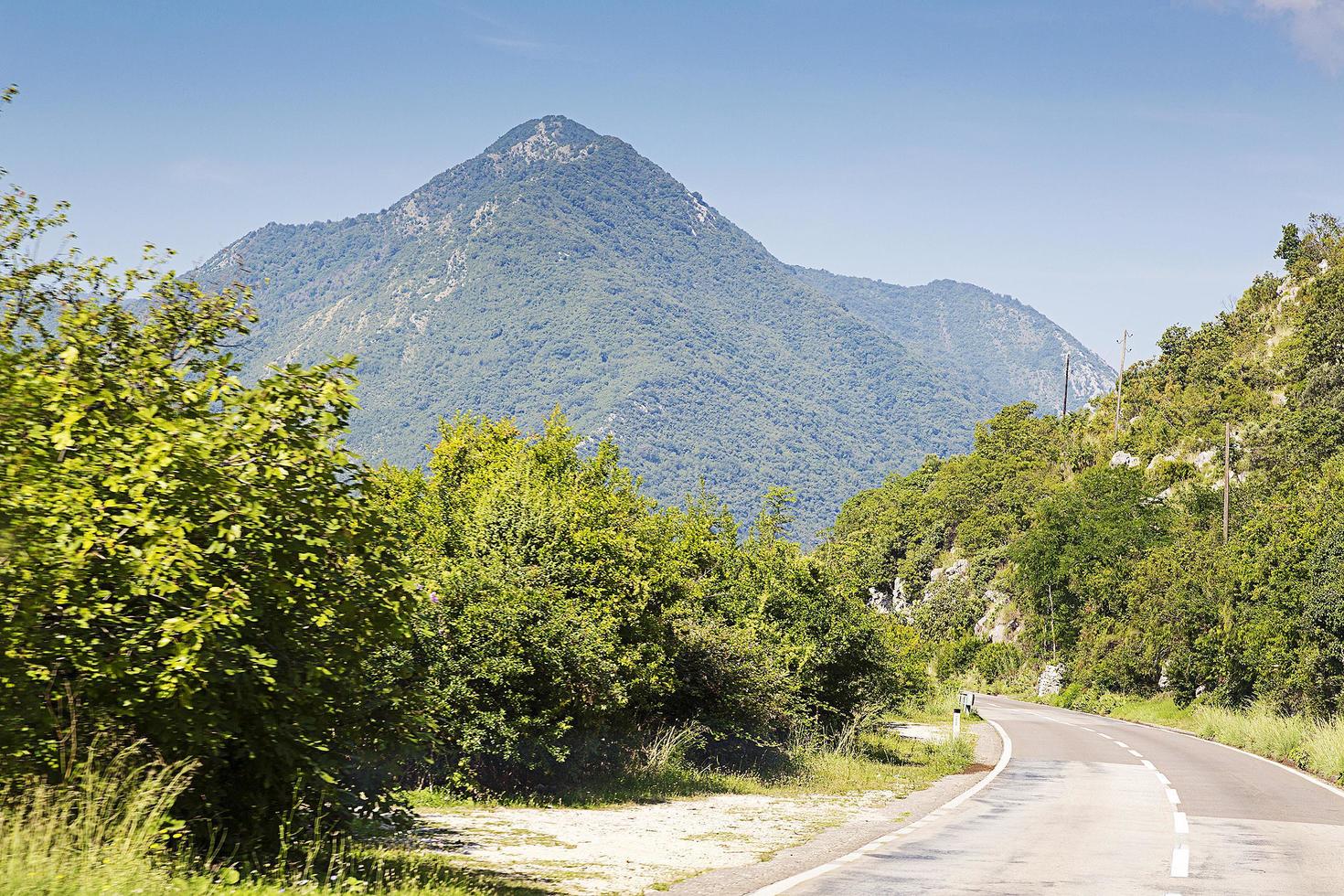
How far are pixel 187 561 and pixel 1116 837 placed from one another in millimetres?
11410

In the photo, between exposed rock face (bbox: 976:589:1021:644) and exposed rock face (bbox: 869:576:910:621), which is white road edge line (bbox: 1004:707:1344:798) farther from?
exposed rock face (bbox: 869:576:910:621)

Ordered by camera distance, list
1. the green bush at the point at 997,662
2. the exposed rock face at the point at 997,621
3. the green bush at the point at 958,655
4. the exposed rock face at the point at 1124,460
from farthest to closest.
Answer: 1. the exposed rock face at the point at 997,621
2. the exposed rock face at the point at 1124,460
3. the green bush at the point at 958,655
4. the green bush at the point at 997,662

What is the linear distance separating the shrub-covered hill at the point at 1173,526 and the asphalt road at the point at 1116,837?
6.64m

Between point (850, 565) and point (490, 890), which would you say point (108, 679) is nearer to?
point (490, 890)

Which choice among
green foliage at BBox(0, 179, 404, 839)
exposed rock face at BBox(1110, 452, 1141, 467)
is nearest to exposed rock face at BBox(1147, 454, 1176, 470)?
exposed rock face at BBox(1110, 452, 1141, 467)

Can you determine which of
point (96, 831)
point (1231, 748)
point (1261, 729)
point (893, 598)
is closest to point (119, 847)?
point (96, 831)

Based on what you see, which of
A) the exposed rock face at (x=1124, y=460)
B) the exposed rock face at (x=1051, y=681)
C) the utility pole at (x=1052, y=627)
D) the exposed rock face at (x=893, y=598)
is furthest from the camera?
the exposed rock face at (x=893, y=598)

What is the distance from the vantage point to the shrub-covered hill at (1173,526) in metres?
37.2

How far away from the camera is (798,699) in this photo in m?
20.2

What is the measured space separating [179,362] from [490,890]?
457cm

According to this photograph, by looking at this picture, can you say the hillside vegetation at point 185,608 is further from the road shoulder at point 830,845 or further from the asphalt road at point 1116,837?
the asphalt road at point 1116,837

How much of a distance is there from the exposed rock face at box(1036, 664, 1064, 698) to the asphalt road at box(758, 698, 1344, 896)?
118 feet

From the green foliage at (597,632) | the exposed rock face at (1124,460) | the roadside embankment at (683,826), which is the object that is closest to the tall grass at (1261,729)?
the roadside embankment at (683,826)

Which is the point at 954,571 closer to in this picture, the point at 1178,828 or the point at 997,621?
the point at 997,621
